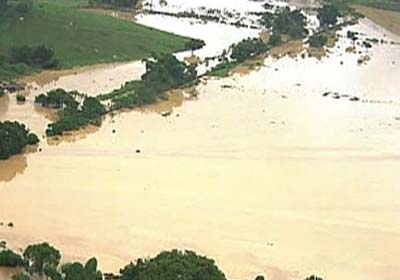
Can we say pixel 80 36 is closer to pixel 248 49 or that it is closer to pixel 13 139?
pixel 248 49

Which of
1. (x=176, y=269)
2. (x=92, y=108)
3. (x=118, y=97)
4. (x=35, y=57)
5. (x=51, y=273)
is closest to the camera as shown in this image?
(x=176, y=269)

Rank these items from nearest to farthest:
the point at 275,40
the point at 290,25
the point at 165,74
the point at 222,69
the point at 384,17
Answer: the point at 165,74
the point at 222,69
the point at 275,40
the point at 290,25
the point at 384,17

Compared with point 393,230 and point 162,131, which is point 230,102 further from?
point 393,230

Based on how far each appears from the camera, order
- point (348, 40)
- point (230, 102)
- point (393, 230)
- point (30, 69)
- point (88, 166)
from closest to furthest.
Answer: point (393, 230) < point (88, 166) < point (230, 102) < point (30, 69) < point (348, 40)

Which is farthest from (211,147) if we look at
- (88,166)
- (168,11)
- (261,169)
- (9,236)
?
(168,11)

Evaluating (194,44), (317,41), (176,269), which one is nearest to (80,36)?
(194,44)

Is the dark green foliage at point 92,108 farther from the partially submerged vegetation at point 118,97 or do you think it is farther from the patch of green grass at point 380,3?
the patch of green grass at point 380,3

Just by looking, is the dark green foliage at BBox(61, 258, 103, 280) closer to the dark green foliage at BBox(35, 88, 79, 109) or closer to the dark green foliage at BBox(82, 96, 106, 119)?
the dark green foliage at BBox(82, 96, 106, 119)
